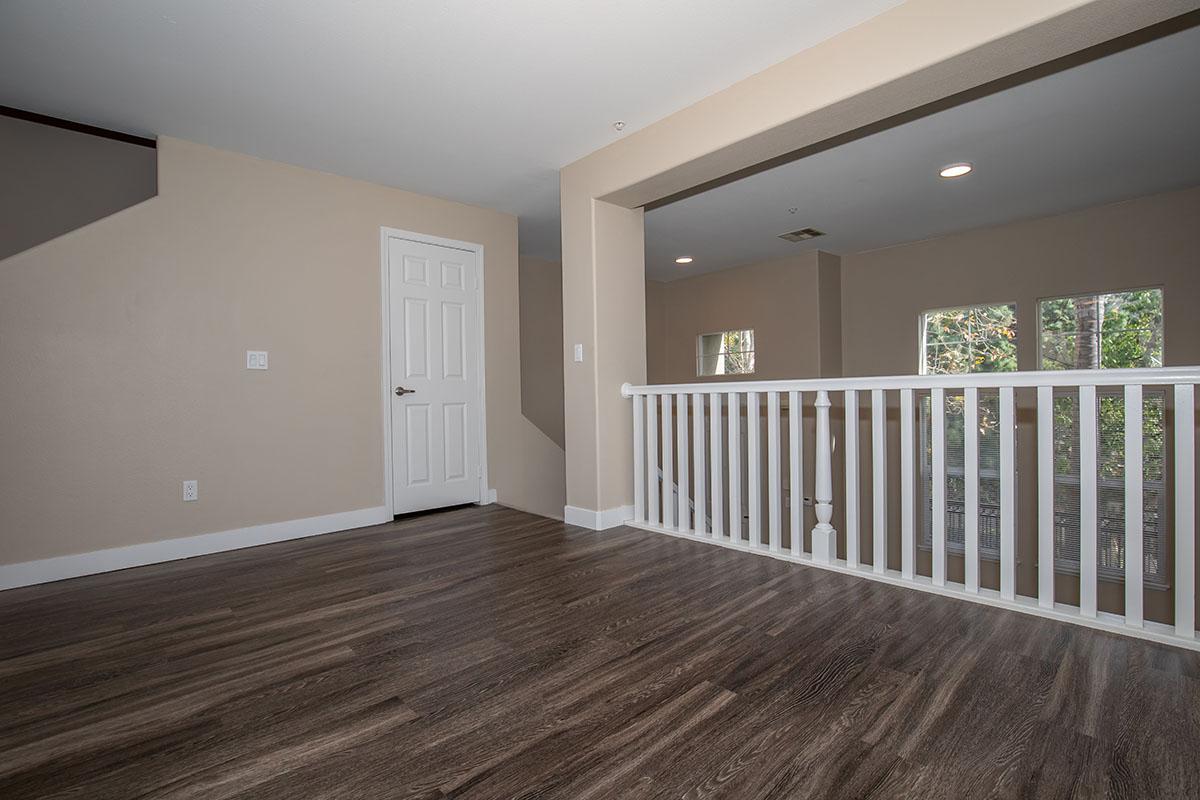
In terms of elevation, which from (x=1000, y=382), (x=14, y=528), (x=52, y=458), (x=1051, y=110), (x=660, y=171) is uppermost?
(x=1051, y=110)

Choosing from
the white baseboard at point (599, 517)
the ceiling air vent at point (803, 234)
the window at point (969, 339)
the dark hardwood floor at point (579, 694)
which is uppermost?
the ceiling air vent at point (803, 234)

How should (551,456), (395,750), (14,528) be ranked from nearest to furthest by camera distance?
(395,750) < (14,528) < (551,456)

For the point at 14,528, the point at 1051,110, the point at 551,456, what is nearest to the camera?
the point at 14,528

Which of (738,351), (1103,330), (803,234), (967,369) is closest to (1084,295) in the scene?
(1103,330)

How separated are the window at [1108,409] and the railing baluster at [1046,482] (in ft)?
11.1

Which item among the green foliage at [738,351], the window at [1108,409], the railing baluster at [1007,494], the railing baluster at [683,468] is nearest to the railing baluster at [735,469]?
the railing baluster at [683,468]

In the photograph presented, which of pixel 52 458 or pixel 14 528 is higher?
pixel 52 458

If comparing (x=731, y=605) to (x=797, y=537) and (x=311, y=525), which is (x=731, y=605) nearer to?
(x=797, y=537)

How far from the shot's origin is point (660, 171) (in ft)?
10.6

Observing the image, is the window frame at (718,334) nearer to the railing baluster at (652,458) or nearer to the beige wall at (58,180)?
the railing baluster at (652,458)

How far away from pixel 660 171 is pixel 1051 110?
6.93ft

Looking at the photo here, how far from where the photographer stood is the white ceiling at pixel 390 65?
2.26 metres

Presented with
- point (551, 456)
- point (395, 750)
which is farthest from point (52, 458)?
point (551, 456)

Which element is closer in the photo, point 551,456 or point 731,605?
point 731,605
